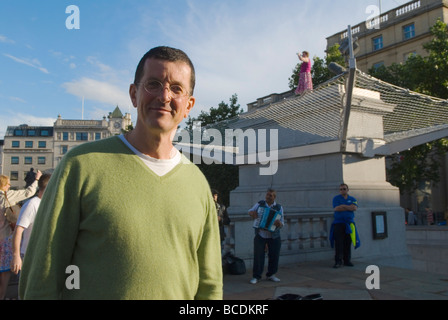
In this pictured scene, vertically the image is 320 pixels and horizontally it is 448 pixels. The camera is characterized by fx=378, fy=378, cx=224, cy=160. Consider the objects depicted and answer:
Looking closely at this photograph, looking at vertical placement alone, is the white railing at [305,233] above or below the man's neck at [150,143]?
below

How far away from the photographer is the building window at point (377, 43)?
122 ft

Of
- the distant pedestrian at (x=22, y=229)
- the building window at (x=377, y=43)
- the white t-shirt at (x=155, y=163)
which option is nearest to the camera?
the white t-shirt at (x=155, y=163)

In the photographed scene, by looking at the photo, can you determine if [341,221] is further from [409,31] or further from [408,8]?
[408,8]

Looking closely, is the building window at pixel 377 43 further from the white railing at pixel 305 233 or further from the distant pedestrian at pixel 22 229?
the distant pedestrian at pixel 22 229

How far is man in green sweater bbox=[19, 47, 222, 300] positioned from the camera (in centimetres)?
144

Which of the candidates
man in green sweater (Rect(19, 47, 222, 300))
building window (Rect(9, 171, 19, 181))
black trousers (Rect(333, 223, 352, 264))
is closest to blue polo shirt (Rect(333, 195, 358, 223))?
black trousers (Rect(333, 223, 352, 264))

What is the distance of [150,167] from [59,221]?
0.43 metres

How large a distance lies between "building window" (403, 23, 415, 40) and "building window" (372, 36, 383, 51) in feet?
8.55

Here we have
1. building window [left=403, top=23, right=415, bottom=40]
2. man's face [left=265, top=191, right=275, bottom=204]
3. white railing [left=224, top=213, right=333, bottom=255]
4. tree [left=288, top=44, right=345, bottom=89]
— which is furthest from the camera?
building window [left=403, top=23, right=415, bottom=40]

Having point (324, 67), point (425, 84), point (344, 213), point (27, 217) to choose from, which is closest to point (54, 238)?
point (27, 217)

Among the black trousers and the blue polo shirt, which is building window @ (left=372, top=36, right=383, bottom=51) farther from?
the black trousers

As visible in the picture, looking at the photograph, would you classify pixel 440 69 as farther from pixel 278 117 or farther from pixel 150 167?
pixel 150 167

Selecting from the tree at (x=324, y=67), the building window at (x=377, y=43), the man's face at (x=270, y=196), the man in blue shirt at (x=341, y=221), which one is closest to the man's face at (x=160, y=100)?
the man's face at (x=270, y=196)
